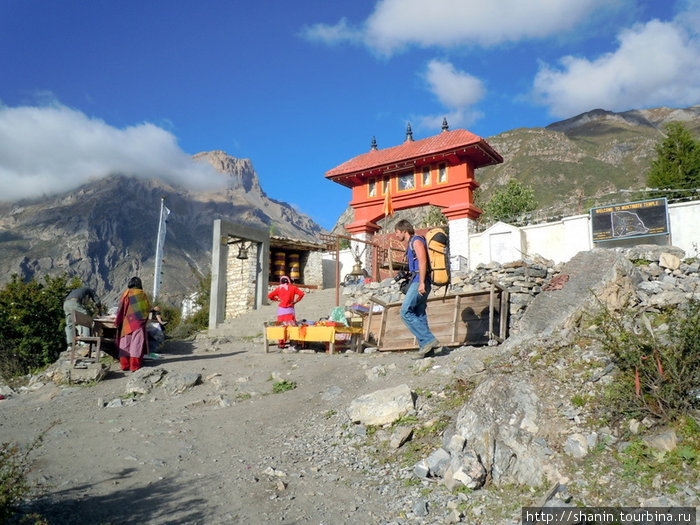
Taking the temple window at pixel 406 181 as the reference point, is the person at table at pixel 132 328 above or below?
below

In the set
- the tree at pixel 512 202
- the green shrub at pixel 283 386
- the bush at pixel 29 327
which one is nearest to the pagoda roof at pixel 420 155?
the bush at pixel 29 327

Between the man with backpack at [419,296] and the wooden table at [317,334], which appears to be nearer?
the man with backpack at [419,296]

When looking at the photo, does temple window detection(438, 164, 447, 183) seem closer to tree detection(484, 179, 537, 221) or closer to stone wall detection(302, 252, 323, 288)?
stone wall detection(302, 252, 323, 288)

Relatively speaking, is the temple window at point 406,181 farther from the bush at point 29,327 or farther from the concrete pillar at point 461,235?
the bush at point 29,327

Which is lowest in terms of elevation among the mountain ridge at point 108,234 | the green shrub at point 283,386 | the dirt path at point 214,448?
the dirt path at point 214,448

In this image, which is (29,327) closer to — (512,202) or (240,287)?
(240,287)

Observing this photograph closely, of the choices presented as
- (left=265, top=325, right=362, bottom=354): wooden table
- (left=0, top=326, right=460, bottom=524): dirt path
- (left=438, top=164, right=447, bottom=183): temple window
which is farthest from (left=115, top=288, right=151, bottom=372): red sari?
(left=438, top=164, right=447, bottom=183): temple window

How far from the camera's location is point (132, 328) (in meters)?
8.88

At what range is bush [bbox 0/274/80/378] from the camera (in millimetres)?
12258

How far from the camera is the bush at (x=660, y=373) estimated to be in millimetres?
3545

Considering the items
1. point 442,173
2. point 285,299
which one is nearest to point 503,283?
point 285,299

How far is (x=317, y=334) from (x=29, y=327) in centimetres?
795

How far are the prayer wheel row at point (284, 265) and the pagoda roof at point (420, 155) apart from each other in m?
4.36

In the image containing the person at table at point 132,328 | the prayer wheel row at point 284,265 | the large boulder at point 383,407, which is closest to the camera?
the large boulder at point 383,407
